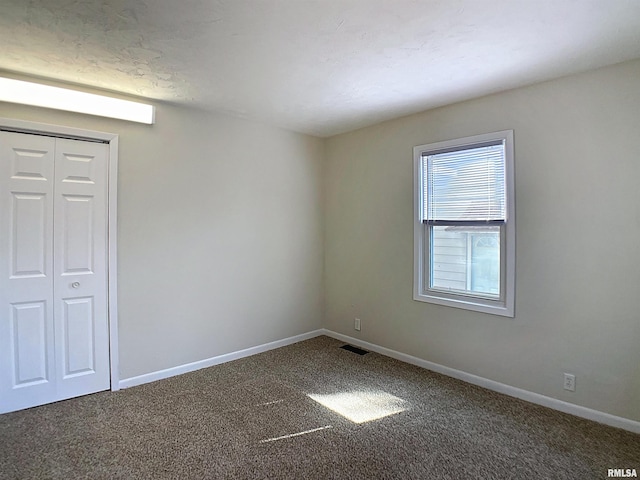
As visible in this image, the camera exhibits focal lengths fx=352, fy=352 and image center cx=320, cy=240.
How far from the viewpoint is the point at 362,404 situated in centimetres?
284

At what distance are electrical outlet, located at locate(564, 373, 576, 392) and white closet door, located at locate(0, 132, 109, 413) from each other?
148 inches

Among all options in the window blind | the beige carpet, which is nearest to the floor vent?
the beige carpet

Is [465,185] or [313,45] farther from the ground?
[313,45]

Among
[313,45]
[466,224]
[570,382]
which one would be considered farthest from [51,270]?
[570,382]

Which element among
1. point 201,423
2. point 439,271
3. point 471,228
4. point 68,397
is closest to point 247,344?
point 201,423

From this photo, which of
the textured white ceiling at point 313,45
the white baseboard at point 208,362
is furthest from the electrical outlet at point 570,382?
the white baseboard at point 208,362

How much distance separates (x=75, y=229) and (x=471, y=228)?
3454mm

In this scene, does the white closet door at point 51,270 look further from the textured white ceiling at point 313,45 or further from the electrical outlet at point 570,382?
the electrical outlet at point 570,382

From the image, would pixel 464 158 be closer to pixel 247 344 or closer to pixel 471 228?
pixel 471 228

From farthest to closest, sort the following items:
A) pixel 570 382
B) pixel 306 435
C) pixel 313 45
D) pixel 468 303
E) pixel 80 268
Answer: pixel 468 303 < pixel 80 268 < pixel 570 382 < pixel 306 435 < pixel 313 45

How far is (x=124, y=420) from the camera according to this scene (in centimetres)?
260

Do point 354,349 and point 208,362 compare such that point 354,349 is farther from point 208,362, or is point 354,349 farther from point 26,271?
point 26,271

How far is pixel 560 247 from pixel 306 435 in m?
2.36

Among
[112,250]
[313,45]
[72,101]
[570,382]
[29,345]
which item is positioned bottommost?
[570,382]
